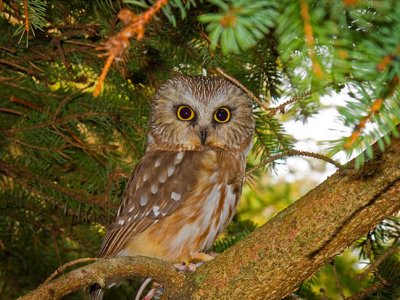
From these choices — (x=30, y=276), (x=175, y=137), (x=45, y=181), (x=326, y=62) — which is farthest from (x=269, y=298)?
(x=30, y=276)

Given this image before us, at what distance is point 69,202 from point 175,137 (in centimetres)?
100

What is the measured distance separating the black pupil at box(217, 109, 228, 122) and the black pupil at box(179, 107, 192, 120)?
0.24 meters

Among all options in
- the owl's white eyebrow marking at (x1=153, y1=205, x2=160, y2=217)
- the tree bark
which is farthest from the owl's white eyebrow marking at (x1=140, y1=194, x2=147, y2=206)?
the tree bark

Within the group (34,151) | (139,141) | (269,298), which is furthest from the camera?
(139,141)

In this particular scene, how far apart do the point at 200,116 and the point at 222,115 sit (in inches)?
7.9

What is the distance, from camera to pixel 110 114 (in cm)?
312

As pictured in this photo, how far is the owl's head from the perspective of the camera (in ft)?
11.1

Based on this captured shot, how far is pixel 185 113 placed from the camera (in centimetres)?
346

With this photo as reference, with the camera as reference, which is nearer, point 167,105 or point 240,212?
point 167,105

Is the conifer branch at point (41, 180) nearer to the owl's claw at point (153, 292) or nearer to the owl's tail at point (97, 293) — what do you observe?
the owl's tail at point (97, 293)

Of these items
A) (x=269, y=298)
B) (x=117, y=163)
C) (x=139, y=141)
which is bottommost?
(x=269, y=298)

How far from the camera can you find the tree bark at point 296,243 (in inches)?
73.3

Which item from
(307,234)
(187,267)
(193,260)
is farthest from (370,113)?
(193,260)

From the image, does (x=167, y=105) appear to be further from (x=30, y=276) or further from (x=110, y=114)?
(x=30, y=276)
